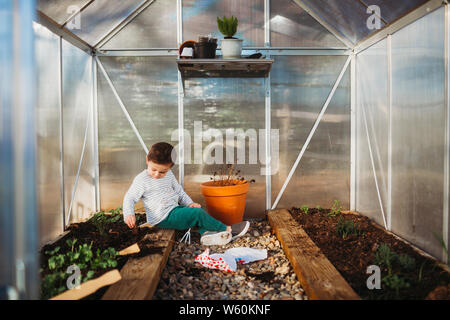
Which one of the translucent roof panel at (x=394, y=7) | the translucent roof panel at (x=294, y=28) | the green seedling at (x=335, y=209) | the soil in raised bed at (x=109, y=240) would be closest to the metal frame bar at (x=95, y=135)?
the soil in raised bed at (x=109, y=240)

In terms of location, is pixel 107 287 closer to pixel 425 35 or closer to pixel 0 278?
pixel 0 278

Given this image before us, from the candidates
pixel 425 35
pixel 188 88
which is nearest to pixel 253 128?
pixel 188 88

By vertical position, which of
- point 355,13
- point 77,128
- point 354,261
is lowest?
point 354,261

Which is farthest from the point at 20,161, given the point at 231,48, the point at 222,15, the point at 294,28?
the point at 294,28

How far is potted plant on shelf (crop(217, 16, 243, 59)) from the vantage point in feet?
13.1

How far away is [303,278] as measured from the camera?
95.7 inches

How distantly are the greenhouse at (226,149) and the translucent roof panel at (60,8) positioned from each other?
24mm

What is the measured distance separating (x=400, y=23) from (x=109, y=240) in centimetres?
370

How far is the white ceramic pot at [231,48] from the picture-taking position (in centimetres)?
404

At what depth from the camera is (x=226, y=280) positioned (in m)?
2.71

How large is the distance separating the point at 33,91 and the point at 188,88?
10.3ft

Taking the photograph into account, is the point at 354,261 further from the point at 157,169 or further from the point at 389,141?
the point at 157,169

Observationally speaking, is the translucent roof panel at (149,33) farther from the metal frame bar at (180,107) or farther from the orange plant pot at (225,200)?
the orange plant pot at (225,200)

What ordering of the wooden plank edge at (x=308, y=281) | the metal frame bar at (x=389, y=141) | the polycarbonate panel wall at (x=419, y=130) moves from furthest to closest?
1. the metal frame bar at (x=389, y=141)
2. the polycarbonate panel wall at (x=419, y=130)
3. the wooden plank edge at (x=308, y=281)
